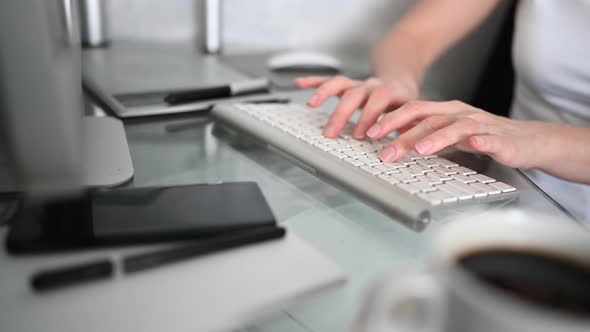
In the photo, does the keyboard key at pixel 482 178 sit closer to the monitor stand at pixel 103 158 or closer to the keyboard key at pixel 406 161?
the keyboard key at pixel 406 161

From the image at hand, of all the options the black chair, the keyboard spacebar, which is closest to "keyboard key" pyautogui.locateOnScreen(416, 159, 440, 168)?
the keyboard spacebar

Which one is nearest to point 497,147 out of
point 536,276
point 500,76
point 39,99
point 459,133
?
point 459,133

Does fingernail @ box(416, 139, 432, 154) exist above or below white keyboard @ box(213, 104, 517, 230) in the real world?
above

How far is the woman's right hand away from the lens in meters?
0.57

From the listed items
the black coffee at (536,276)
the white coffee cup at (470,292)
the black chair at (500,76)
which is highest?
the white coffee cup at (470,292)

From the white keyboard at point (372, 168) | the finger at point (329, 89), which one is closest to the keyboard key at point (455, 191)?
the white keyboard at point (372, 168)

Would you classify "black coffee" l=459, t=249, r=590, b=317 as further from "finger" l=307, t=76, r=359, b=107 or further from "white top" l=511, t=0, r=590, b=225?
"white top" l=511, t=0, r=590, b=225

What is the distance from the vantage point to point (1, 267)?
1.05 feet

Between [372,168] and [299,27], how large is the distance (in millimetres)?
677

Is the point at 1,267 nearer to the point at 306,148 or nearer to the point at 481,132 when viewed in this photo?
the point at 306,148

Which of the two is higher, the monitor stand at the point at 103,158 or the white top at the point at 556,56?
the white top at the point at 556,56

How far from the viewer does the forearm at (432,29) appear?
0.86 m

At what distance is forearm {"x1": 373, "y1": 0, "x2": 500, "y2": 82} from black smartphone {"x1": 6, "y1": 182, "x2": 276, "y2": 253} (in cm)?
52

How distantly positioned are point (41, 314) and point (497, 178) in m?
0.40
